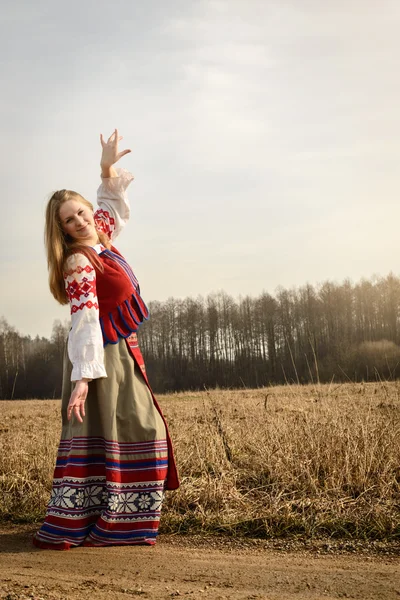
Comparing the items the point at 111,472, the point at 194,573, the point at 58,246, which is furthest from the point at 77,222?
the point at 194,573

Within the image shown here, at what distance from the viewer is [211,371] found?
55.0 m

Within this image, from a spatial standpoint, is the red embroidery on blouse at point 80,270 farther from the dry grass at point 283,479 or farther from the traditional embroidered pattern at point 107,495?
the dry grass at point 283,479

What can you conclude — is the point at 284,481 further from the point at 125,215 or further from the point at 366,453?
the point at 125,215

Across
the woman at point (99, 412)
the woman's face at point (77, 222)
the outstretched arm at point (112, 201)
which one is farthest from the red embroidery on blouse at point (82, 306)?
the outstretched arm at point (112, 201)

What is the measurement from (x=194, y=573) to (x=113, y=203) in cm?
234

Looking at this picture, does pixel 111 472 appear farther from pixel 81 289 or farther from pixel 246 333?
pixel 246 333

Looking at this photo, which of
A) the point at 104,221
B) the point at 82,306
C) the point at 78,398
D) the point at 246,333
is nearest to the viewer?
the point at 78,398

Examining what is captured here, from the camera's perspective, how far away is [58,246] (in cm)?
339

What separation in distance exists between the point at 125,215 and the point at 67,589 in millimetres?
2308

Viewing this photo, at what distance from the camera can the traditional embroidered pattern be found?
10.7 ft

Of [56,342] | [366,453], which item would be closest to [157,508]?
[366,453]

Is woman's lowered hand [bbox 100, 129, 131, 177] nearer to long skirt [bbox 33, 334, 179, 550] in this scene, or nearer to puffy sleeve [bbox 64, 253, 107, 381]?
puffy sleeve [bbox 64, 253, 107, 381]

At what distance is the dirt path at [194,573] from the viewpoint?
2625 mm

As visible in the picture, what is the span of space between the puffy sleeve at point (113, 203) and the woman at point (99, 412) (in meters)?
0.27
